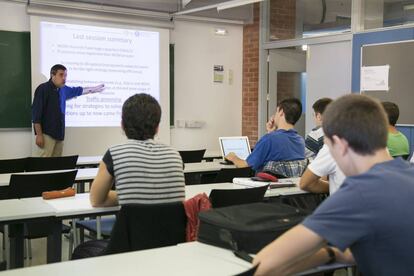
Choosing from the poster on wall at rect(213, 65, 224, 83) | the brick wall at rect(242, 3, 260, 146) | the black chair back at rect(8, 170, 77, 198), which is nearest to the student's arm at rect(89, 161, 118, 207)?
the black chair back at rect(8, 170, 77, 198)

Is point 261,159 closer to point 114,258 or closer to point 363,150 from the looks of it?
point 114,258

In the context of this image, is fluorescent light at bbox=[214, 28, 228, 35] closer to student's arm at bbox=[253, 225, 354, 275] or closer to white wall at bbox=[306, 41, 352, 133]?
white wall at bbox=[306, 41, 352, 133]

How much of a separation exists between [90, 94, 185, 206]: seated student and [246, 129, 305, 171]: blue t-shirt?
1.36 m

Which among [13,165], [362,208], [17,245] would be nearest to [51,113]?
[13,165]

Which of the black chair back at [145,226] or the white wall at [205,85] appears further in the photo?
the white wall at [205,85]

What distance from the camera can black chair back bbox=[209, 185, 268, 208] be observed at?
2800 millimetres

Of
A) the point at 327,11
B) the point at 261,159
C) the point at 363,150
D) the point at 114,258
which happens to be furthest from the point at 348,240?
the point at 327,11

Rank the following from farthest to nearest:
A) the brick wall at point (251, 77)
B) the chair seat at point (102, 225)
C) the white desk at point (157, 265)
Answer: the brick wall at point (251, 77) → the chair seat at point (102, 225) → the white desk at point (157, 265)

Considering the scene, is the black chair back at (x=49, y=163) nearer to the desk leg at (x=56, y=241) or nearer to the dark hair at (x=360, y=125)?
the desk leg at (x=56, y=241)

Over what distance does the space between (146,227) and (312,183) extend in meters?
1.18

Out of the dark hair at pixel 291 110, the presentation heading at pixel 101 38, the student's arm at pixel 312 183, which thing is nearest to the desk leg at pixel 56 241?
the student's arm at pixel 312 183

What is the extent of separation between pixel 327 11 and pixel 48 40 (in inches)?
147

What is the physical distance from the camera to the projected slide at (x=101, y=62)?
646cm

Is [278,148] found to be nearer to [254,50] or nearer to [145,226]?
[145,226]
